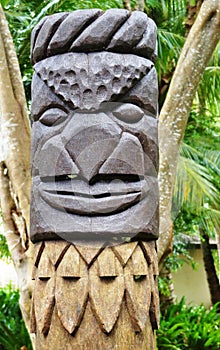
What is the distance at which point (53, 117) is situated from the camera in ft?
6.58

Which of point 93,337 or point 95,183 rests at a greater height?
point 95,183

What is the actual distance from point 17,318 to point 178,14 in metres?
3.89

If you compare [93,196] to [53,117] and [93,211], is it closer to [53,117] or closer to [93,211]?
[93,211]

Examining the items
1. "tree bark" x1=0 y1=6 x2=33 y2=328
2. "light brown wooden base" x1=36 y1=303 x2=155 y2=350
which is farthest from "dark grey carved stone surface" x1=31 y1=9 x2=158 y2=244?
"tree bark" x1=0 y1=6 x2=33 y2=328

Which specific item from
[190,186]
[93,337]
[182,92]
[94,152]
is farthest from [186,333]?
[94,152]

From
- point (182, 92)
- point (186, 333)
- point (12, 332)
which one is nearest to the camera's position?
point (182, 92)

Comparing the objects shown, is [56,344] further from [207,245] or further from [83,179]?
[207,245]

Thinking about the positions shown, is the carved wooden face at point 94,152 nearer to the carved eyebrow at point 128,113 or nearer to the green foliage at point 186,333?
the carved eyebrow at point 128,113

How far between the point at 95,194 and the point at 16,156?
5.06 ft

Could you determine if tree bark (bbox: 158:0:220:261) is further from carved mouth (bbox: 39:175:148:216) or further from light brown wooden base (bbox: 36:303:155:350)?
light brown wooden base (bbox: 36:303:155:350)

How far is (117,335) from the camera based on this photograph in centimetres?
178

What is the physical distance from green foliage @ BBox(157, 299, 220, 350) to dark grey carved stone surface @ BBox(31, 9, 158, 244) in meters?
3.29

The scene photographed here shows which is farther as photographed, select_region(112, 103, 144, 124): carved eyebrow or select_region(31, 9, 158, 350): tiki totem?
select_region(112, 103, 144, 124): carved eyebrow

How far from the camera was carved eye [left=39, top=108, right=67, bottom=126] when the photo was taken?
200cm
